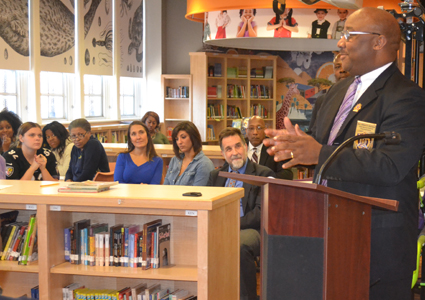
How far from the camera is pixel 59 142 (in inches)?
231

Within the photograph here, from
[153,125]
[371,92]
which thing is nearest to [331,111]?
[371,92]

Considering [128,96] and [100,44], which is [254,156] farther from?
[128,96]

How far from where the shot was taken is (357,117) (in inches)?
73.5

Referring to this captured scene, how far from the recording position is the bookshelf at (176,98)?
1118cm

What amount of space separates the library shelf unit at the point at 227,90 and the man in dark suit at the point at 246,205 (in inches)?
274

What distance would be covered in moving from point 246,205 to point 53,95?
19.3 feet

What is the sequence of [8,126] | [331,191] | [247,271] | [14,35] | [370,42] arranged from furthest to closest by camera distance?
[14,35], [8,126], [247,271], [370,42], [331,191]

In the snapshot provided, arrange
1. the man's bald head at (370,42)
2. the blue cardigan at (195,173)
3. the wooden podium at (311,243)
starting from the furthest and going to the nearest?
the blue cardigan at (195,173), the man's bald head at (370,42), the wooden podium at (311,243)

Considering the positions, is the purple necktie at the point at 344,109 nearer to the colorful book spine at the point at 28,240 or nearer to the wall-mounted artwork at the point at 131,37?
the colorful book spine at the point at 28,240

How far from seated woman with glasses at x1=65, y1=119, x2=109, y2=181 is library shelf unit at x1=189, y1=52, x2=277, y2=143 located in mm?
5556

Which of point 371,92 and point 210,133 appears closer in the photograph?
point 371,92

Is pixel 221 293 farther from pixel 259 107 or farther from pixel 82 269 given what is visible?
pixel 259 107

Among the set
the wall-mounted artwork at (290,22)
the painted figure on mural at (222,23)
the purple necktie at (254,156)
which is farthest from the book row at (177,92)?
the wall-mounted artwork at (290,22)

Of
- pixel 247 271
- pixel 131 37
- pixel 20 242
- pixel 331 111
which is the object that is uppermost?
pixel 131 37
